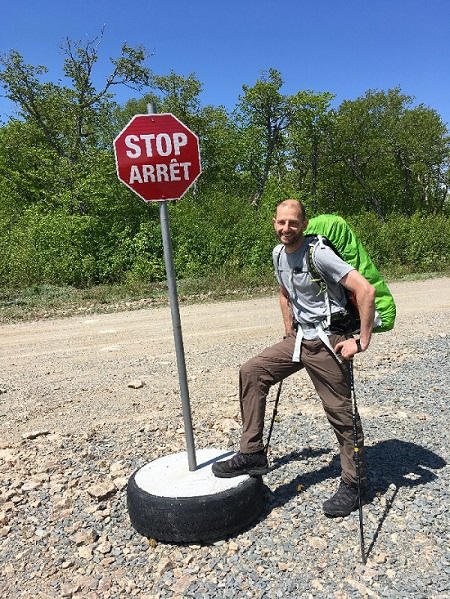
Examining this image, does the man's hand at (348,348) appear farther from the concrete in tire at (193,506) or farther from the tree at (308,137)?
the tree at (308,137)

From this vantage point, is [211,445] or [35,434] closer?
[211,445]

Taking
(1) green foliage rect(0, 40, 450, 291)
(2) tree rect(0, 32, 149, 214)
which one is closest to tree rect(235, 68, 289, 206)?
(1) green foliage rect(0, 40, 450, 291)

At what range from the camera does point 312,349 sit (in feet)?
10.9

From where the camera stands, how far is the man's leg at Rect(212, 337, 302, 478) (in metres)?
3.40

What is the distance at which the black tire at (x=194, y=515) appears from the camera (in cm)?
319

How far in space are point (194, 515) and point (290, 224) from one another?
75.2 inches

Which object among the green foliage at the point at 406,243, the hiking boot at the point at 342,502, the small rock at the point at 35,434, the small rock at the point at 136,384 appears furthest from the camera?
the green foliage at the point at 406,243

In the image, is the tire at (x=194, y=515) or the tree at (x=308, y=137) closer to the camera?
the tire at (x=194, y=515)

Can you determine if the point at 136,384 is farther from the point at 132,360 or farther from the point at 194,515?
the point at 194,515

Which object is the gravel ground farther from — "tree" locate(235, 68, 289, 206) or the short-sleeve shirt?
"tree" locate(235, 68, 289, 206)

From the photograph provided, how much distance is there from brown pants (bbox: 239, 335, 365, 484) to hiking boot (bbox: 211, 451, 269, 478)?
4cm

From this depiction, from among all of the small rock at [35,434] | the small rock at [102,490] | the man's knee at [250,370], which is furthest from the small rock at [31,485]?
the man's knee at [250,370]

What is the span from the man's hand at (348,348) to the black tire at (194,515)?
3.62ft

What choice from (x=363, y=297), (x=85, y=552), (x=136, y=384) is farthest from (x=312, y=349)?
(x=136, y=384)
